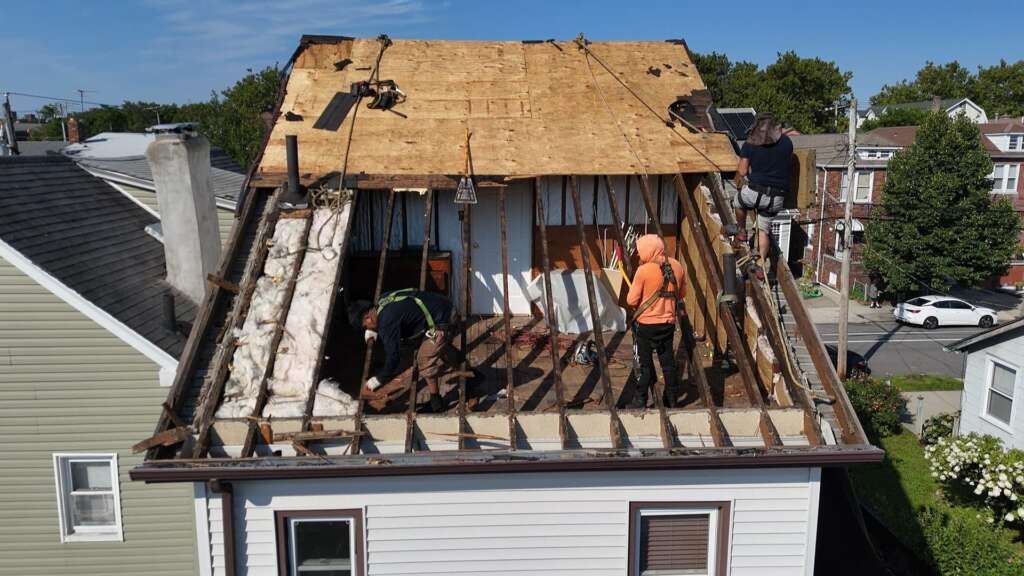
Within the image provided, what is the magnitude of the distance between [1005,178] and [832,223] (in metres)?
8.82

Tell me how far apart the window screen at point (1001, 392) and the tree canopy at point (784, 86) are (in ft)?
126

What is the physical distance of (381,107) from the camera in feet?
31.9

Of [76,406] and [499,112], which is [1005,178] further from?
[76,406]

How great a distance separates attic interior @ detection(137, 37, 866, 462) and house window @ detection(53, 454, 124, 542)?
372cm

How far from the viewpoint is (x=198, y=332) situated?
659 cm

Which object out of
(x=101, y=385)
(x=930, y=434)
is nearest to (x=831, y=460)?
(x=101, y=385)

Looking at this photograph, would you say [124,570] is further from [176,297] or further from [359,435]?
[359,435]

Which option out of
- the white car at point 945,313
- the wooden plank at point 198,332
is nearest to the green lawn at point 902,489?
the wooden plank at point 198,332

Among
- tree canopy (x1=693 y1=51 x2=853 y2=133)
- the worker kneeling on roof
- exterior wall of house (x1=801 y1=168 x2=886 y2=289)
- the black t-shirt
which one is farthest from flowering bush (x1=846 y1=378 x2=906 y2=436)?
tree canopy (x1=693 y1=51 x2=853 y2=133)

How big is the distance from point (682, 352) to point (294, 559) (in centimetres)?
507

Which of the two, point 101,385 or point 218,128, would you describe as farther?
point 218,128

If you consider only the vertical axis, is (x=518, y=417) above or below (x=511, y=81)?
below

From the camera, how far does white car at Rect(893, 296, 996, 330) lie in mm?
28656

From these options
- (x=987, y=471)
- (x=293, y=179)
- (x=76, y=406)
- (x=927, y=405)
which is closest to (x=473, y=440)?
(x=293, y=179)
